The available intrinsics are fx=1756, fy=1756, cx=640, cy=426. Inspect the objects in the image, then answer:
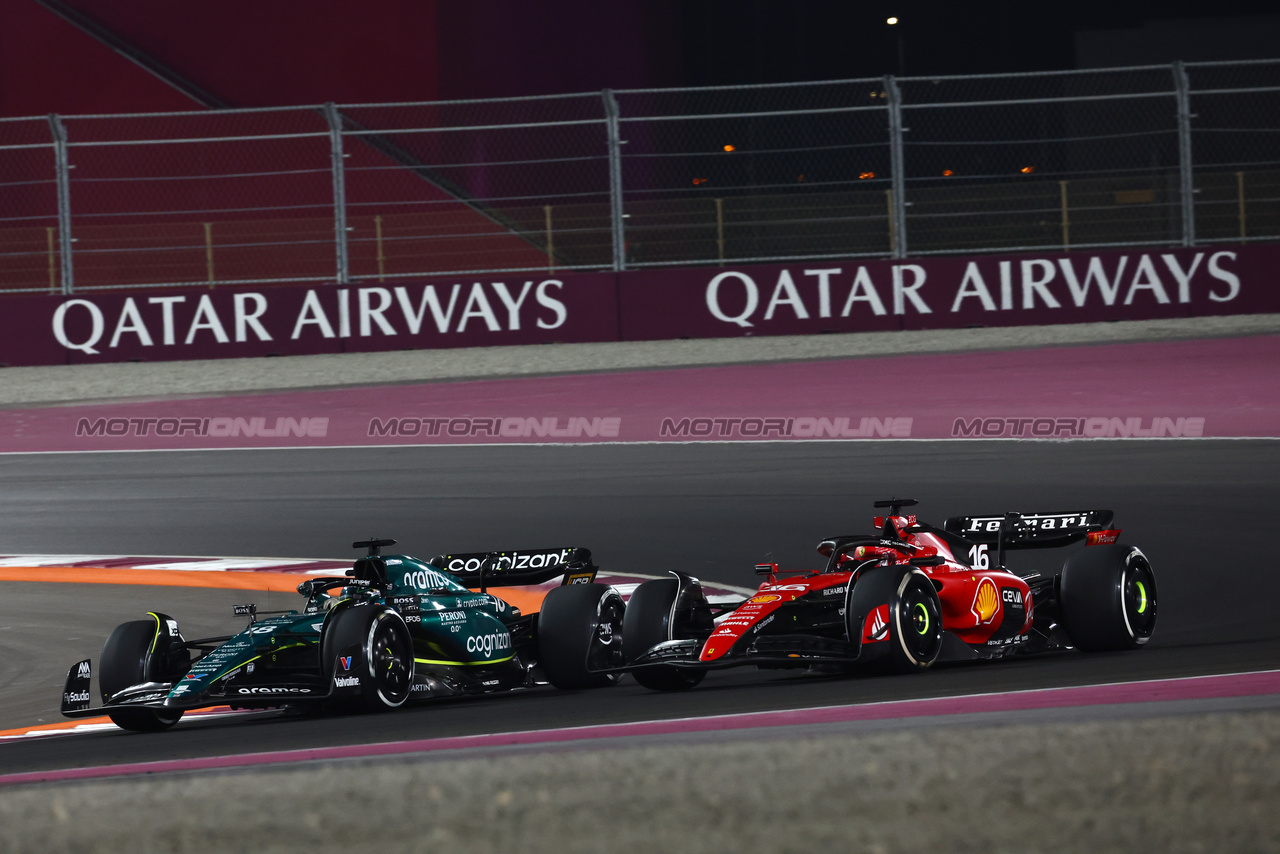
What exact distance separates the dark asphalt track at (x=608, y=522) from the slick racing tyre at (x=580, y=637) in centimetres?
16

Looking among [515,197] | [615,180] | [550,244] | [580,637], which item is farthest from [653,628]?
[550,244]

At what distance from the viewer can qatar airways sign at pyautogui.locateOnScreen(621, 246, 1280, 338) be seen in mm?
19000

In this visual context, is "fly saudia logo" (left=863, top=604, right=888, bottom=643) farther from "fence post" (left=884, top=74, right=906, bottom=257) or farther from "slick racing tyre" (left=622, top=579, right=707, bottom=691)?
"fence post" (left=884, top=74, right=906, bottom=257)

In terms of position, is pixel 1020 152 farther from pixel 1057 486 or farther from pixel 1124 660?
pixel 1124 660

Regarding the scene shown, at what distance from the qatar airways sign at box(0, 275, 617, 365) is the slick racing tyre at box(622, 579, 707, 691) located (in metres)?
11.8

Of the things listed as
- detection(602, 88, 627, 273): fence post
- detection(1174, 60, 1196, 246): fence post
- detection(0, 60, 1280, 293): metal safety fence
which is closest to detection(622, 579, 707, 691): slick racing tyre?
detection(0, 60, 1280, 293): metal safety fence

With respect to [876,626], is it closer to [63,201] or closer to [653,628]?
[653,628]

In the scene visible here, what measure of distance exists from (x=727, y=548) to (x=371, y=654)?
15.0 ft

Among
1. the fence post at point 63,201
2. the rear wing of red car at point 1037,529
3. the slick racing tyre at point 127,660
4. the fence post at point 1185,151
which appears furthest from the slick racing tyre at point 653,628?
the fence post at point 1185,151

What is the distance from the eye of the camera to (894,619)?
6570 millimetres

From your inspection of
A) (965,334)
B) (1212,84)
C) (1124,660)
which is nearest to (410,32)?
(965,334)

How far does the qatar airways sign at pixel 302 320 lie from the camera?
736 inches

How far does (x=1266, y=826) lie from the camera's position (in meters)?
3.00

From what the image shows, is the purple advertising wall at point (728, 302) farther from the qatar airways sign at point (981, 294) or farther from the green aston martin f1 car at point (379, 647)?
the green aston martin f1 car at point (379, 647)
